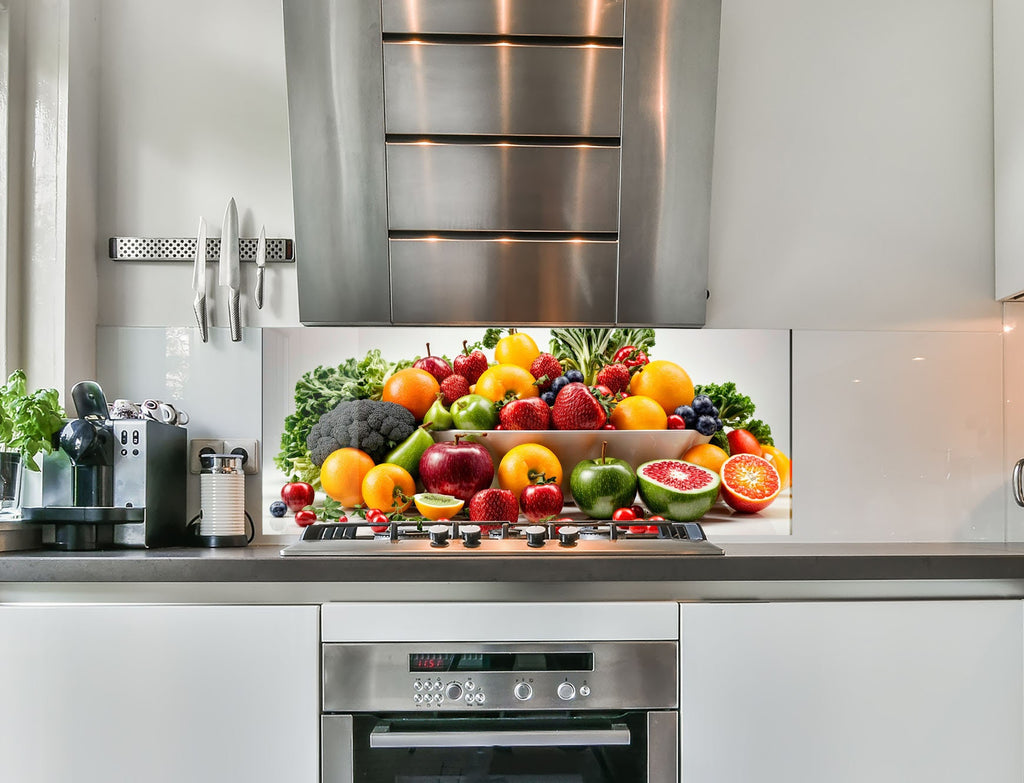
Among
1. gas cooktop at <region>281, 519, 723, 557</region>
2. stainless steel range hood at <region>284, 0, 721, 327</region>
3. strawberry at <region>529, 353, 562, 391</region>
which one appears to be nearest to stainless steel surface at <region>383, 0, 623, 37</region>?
stainless steel range hood at <region>284, 0, 721, 327</region>

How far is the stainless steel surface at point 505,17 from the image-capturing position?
1.85 m

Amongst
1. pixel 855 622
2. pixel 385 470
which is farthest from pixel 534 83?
pixel 855 622

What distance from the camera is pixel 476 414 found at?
2055 mm

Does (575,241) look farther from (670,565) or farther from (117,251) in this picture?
(117,251)

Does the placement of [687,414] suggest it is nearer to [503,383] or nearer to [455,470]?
[503,383]

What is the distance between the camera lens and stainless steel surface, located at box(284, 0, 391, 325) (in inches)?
73.1

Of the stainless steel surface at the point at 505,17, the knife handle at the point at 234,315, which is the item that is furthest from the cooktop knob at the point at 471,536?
the stainless steel surface at the point at 505,17

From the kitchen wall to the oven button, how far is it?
0.90 meters

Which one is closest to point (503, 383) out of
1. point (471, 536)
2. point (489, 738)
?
point (471, 536)

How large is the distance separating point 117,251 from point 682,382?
1399 millimetres

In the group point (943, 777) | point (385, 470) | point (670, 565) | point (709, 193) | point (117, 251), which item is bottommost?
point (943, 777)

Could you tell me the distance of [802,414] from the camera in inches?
80.7

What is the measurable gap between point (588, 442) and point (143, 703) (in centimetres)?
111

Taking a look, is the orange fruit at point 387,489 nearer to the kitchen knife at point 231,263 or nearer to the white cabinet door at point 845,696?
the kitchen knife at point 231,263
